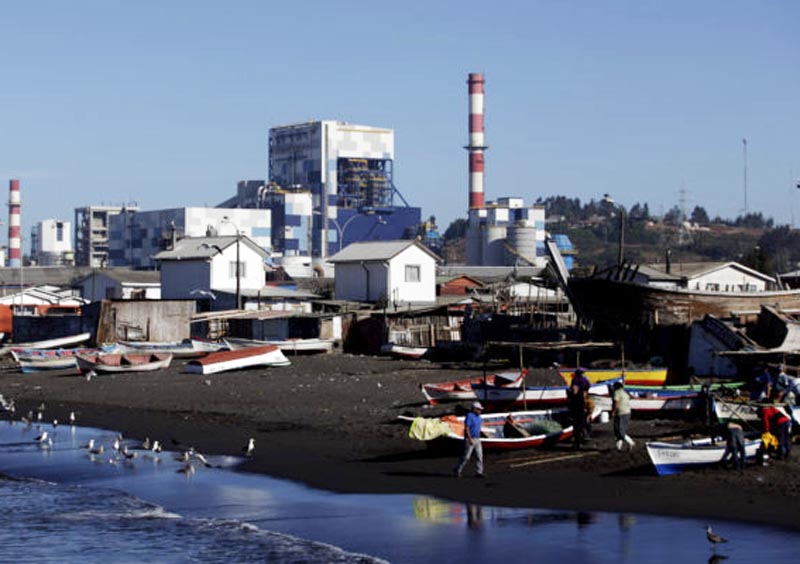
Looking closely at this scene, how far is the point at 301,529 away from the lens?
19.9 meters

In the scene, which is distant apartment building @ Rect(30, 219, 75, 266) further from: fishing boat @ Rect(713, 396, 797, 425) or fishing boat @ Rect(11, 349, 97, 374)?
fishing boat @ Rect(713, 396, 797, 425)

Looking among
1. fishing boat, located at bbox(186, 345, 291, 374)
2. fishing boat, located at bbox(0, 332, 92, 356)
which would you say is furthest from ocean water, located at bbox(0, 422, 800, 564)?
fishing boat, located at bbox(0, 332, 92, 356)

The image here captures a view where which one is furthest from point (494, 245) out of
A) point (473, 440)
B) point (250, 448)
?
point (473, 440)

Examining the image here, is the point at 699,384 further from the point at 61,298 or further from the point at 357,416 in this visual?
the point at 61,298

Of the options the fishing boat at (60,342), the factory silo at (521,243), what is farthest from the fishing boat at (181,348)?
the factory silo at (521,243)

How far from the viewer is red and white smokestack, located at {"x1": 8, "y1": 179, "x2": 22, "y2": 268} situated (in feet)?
475

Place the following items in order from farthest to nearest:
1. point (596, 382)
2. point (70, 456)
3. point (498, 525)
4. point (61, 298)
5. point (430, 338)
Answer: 1. point (61, 298)
2. point (430, 338)
3. point (596, 382)
4. point (70, 456)
5. point (498, 525)

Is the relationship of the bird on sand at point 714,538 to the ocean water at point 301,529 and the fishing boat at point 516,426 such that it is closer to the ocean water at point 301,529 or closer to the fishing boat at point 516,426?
the ocean water at point 301,529

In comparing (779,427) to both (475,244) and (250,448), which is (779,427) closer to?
(250,448)

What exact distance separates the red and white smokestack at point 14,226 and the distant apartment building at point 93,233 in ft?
60.1

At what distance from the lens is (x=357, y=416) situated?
3269 centimetres

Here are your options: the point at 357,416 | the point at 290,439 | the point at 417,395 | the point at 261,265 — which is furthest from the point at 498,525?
the point at 261,265

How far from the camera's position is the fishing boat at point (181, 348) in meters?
56.3

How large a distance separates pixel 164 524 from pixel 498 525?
5.75 metres
